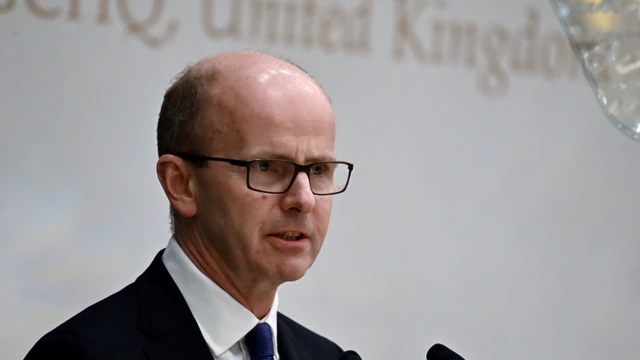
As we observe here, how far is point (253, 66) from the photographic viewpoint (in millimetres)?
1750

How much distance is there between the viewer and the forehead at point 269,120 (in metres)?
1.65

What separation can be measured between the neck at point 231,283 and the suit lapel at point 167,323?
7 cm

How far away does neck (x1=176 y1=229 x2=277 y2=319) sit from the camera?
1735 mm

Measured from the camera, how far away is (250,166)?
1642mm

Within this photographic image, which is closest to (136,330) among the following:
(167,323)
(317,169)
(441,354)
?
(167,323)

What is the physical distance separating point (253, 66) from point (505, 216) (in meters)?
1.80

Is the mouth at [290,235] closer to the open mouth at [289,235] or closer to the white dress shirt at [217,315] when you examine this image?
the open mouth at [289,235]

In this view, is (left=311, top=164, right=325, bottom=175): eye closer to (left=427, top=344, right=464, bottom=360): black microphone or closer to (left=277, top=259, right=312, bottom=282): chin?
(left=277, top=259, right=312, bottom=282): chin

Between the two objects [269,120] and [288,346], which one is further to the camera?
[288,346]

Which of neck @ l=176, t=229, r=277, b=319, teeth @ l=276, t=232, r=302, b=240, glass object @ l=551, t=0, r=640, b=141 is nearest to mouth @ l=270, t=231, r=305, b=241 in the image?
teeth @ l=276, t=232, r=302, b=240

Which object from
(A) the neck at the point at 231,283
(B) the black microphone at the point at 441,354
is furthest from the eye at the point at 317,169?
(B) the black microphone at the point at 441,354

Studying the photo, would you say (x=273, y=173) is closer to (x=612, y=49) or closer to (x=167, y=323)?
(x=167, y=323)

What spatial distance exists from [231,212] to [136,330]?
0.27 meters

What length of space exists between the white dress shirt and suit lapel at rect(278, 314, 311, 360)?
0.33 ft
